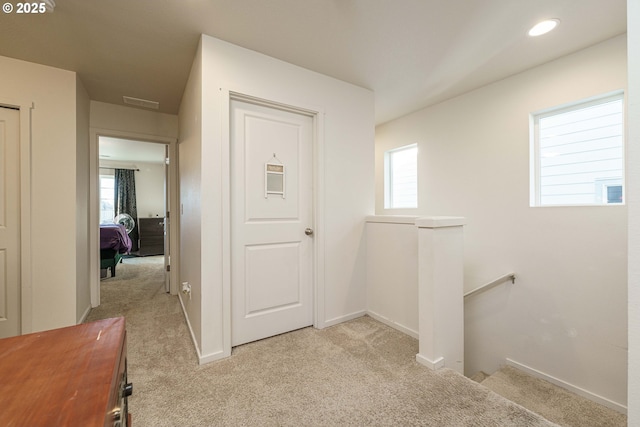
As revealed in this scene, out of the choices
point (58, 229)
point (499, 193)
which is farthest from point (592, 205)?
point (58, 229)

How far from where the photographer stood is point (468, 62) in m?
2.33

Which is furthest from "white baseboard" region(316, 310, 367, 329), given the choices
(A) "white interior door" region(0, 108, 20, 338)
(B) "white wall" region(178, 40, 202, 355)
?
(A) "white interior door" region(0, 108, 20, 338)

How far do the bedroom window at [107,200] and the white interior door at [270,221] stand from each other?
22.0 ft

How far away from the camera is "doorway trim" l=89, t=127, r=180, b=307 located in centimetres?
296

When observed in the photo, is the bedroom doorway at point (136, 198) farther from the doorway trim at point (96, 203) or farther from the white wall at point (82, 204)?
the white wall at point (82, 204)

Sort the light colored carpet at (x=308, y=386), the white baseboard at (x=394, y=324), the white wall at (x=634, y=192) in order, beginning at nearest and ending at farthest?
the white wall at (x=634, y=192) → the light colored carpet at (x=308, y=386) → the white baseboard at (x=394, y=324)

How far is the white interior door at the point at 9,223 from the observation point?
7.02 feet

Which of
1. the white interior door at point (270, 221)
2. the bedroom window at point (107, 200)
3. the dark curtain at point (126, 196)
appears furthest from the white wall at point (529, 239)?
the bedroom window at point (107, 200)

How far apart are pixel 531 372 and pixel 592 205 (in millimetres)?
1590

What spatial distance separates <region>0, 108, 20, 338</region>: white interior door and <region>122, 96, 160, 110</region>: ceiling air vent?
951mm

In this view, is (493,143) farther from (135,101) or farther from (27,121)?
(27,121)

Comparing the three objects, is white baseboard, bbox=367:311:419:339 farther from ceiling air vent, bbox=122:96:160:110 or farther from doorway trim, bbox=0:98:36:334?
ceiling air vent, bbox=122:96:160:110

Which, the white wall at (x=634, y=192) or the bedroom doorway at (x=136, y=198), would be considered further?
the bedroom doorway at (x=136, y=198)

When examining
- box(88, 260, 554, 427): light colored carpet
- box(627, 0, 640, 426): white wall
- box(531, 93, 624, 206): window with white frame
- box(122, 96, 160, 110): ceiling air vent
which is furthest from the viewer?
box(122, 96, 160, 110): ceiling air vent
